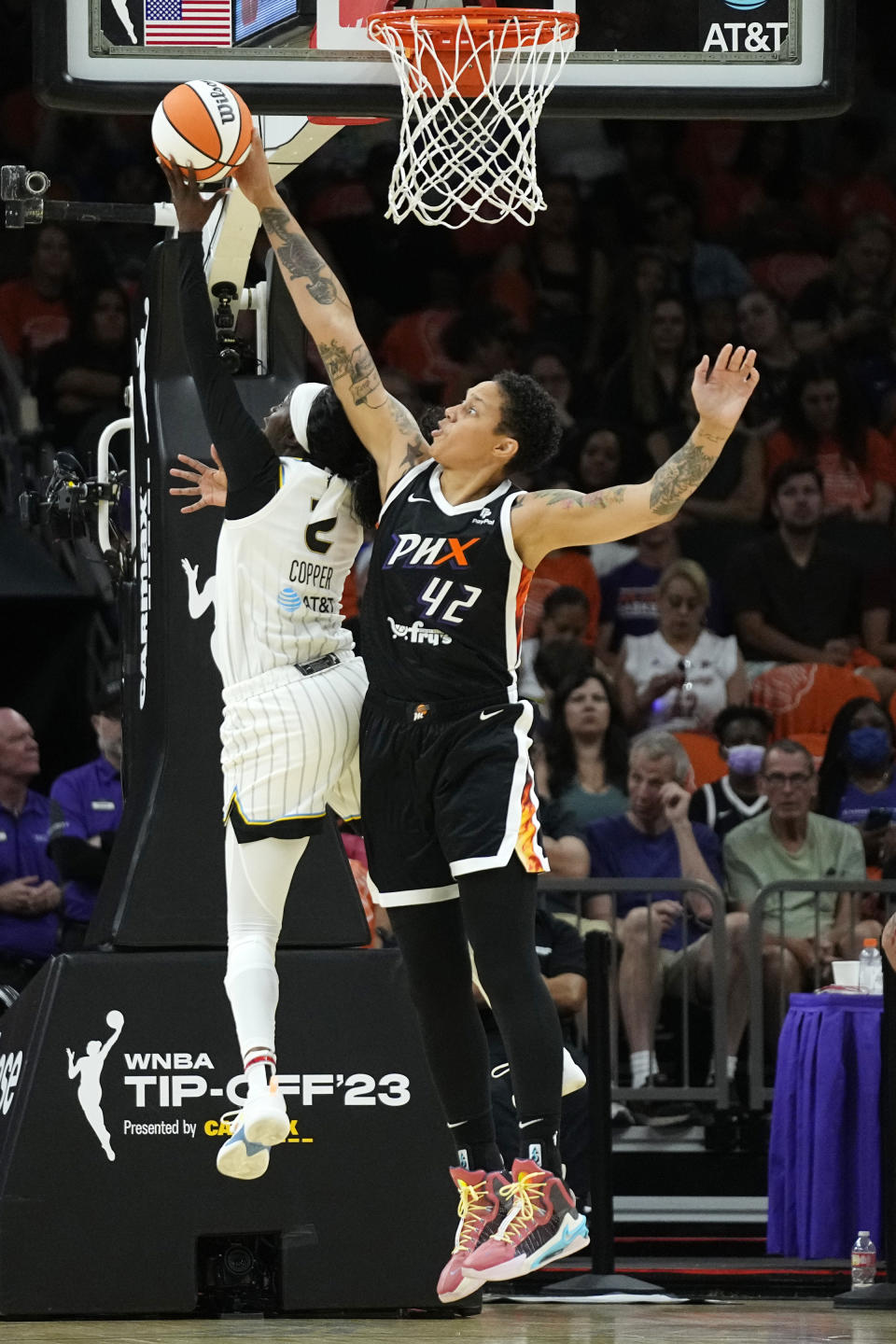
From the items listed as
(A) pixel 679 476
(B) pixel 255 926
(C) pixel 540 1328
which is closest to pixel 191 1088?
(C) pixel 540 1328

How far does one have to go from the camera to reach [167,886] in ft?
25.6

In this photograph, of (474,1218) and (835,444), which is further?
(835,444)

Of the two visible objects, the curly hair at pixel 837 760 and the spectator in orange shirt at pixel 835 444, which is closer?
the curly hair at pixel 837 760

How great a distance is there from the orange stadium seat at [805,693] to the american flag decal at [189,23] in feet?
19.4

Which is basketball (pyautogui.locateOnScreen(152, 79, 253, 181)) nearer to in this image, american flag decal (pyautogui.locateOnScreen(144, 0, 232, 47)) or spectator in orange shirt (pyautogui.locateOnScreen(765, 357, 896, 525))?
american flag decal (pyautogui.locateOnScreen(144, 0, 232, 47))

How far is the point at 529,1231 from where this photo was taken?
19.0 ft

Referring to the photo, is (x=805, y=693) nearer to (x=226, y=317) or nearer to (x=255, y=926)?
(x=226, y=317)

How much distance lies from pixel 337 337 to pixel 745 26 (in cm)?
207

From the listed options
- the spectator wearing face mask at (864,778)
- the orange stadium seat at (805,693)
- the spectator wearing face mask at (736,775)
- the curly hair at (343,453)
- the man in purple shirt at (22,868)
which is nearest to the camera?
the curly hair at (343,453)

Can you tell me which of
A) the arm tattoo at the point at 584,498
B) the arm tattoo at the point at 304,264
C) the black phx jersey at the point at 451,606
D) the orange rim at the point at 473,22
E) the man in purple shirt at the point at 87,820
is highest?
the orange rim at the point at 473,22

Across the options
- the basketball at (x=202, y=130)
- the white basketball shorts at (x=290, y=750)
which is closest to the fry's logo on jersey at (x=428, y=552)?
the white basketball shorts at (x=290, y=750)

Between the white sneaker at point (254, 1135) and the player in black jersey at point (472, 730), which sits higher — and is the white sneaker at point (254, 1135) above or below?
below

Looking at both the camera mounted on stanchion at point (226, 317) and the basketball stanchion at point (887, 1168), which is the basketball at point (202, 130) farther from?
the basketball stanchion at point (887, 1168)

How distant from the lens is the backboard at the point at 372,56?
6.97 m
